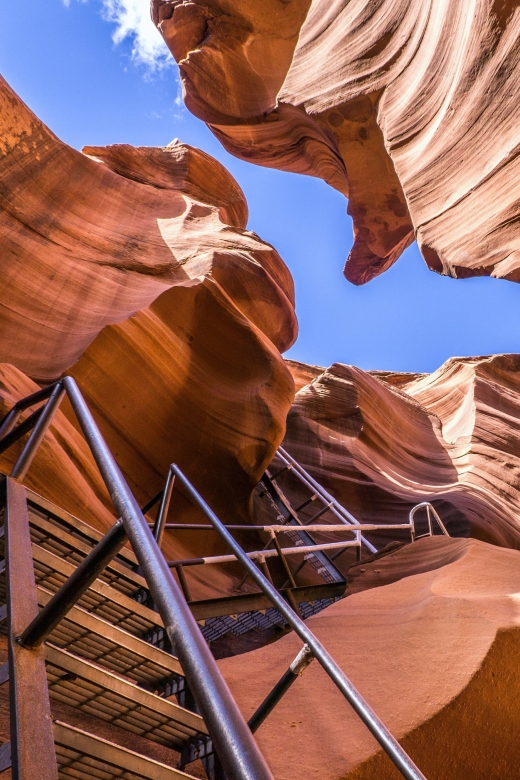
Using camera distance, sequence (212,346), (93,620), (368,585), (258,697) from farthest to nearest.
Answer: (212,346) < (368,585) < (258,697) < (93,620)

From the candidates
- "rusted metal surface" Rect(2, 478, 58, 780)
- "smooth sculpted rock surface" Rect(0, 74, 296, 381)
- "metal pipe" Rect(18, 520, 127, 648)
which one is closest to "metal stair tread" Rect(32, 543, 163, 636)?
"rusted metal surface" Rect(2, 478, 58, 780)

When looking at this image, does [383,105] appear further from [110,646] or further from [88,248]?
[110,646]

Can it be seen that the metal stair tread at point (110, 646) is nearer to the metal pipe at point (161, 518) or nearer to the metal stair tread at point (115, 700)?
the metal stair tread at point (115, 700)

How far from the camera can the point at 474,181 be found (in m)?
5.06

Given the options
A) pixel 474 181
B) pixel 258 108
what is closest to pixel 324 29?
pixel 258 108

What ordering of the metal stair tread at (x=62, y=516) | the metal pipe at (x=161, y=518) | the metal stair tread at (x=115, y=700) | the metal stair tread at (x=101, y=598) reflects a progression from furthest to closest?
the metal pipe at (x=161, y=518) < the metal stair tread at (x=62, y=516) < the metal stair tread at (x=101, y=598) < the metal stair tread at (x=115, y=700)

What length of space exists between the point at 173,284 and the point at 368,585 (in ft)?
15.4

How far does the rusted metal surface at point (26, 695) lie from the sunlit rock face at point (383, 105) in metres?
3.69

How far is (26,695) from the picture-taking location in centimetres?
145

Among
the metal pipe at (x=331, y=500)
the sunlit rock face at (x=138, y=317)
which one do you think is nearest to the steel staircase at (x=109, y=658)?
the sunlit rock face at (x=138, y=317)

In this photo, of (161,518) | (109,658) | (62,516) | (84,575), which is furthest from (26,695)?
(161,518)

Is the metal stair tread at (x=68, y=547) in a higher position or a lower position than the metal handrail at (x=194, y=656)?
lower

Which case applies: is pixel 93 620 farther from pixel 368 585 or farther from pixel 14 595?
pixel 368 585

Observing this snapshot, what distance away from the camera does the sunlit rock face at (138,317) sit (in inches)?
271
